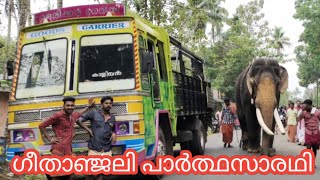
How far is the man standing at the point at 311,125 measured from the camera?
9906 mm

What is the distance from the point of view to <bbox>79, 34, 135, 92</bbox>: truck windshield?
23.7 ft

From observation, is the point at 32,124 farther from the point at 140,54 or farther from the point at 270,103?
the point at 270,103

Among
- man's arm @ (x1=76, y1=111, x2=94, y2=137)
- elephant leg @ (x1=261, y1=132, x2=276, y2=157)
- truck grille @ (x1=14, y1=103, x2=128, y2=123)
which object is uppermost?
truck grille @ (x1=14, y1=103, x2=128, y2=123)

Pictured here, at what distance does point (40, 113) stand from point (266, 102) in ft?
18.6

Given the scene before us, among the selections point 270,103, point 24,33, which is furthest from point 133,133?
point 270,103

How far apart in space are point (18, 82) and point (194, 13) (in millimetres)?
11120

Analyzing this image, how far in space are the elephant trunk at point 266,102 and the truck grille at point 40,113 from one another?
4.62 meters

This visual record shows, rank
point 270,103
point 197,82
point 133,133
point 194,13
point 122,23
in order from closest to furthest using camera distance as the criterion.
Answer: point 133,133
point 122,23
point 270,103
point 197,82
point 194,13

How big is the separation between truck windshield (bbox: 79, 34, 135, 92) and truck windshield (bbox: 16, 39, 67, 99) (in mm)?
352

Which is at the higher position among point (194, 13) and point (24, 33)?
point (194, 13)

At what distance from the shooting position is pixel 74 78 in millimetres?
7266

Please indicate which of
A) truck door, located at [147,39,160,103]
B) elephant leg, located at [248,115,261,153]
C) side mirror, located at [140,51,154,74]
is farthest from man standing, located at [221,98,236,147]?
side mirror, located at [140,51,154,74]

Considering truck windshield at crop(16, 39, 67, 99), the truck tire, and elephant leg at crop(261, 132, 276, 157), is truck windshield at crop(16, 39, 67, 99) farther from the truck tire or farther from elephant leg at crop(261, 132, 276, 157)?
elephant leg at crop(261, 132, 276, 157)

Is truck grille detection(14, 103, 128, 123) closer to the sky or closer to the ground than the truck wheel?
closer to the sky
